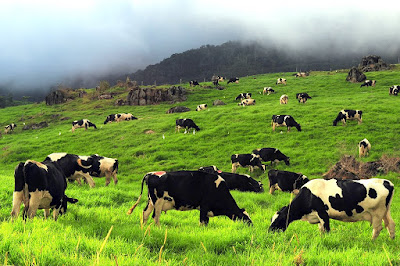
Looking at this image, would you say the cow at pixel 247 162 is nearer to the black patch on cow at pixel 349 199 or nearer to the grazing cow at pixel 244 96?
the black patch on cow at pixel 349 199

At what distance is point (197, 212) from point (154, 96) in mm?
51300

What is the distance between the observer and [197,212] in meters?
10.6

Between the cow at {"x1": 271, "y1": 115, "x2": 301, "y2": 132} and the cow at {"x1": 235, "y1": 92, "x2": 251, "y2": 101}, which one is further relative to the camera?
the cow at {"x1": 235, "y1": 92, "x2": 251, "y2": 101}

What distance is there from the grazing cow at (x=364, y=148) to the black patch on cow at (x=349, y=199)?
14362 millimetres

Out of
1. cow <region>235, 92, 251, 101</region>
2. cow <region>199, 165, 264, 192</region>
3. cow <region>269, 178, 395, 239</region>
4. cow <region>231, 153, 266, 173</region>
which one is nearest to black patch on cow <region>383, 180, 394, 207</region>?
cow <region>269, 178, 395, 239</region>

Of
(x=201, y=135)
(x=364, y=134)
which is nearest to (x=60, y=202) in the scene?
(x=201, y=135)

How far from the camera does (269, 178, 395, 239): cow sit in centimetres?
759

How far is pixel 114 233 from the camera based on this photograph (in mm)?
5691

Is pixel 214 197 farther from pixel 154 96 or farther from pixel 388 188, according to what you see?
pixel 154 96

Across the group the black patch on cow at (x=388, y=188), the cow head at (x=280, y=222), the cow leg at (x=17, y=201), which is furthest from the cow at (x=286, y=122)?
the cow leg at (x=17, y=201)

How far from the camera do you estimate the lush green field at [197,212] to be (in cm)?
435

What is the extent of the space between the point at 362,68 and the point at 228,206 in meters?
76.0

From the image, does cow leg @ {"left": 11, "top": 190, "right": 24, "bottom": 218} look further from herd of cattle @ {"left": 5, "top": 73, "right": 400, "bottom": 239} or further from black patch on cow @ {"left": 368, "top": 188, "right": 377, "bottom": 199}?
black patch on cow @ {"left": 368, "top": 188, "right": 377, "bottom": 199}

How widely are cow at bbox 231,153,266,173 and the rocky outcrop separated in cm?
3841
